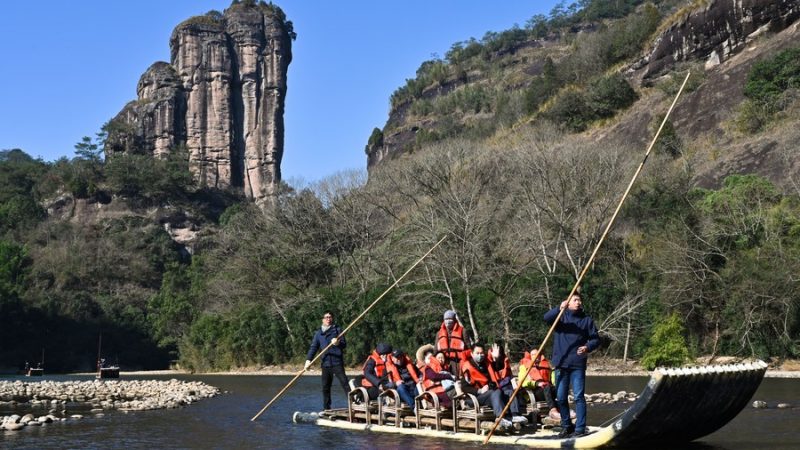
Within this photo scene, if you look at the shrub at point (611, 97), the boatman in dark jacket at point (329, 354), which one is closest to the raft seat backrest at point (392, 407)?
the boatman in dark jacket at point (329, 354)

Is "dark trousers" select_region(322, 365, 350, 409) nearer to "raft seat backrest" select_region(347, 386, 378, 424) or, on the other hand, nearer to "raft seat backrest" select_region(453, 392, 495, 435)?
"raft seat backrest" select_region(347, 386, 378, 424)

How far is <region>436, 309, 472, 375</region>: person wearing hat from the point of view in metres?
17.1

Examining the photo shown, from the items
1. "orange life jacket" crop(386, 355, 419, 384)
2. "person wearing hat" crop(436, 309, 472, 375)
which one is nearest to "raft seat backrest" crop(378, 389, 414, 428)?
"orange life jacket" crop(386, 355, 419, 384)

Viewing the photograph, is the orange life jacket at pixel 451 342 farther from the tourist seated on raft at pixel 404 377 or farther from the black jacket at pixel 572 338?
the black jacket at pixel 572 338

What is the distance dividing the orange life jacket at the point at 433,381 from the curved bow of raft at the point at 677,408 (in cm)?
236

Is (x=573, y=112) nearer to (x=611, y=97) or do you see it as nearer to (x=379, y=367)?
(x=611, y=97)

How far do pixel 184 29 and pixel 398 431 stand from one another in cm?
12417

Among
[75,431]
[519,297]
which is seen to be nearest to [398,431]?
[75,431]

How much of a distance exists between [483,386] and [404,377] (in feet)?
7.63

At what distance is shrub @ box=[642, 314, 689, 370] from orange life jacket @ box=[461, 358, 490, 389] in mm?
23771

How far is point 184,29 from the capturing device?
13325 centimetres

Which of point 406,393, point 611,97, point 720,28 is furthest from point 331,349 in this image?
point 611,97

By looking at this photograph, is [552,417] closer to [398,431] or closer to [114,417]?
[398,431]

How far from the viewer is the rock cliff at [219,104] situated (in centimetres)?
12975
